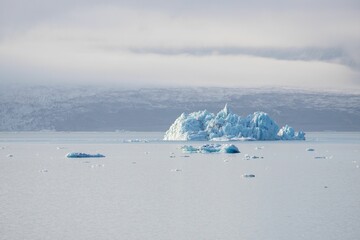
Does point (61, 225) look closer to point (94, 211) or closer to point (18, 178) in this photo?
point (94, 211)

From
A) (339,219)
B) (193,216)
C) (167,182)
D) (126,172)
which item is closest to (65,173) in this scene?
(126,172)

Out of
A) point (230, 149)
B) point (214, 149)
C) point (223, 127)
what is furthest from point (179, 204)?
point (223, 127)

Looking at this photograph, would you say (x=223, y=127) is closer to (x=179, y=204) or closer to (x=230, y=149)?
(x=230, y=149)

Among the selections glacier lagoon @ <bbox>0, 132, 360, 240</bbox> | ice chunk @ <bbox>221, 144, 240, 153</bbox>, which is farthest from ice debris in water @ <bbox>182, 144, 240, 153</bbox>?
glacier lagoon @ <bbox>0, 132, 360, 240</bbox>

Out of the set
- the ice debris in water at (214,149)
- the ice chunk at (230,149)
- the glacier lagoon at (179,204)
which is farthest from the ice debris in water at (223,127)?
→ the glacier lagoon at (179,204)

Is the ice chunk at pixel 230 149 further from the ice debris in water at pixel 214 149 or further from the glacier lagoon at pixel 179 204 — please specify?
the glacier lagoon at pixel 179 204

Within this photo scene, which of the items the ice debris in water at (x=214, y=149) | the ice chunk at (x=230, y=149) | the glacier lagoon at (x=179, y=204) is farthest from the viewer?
the ice debris in water at (x=214, y=149)

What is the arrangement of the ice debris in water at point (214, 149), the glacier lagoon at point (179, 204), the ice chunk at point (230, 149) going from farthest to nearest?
1. the ice debris in water at point (214, 149)
2. the ice chunk at point (230, 149)
3. the glacier lagoon at point (179, 204)

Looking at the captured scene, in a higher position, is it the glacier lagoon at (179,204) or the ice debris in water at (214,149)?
the glacier lagoon at (179,204)
